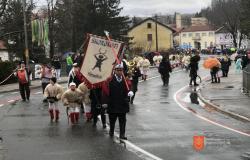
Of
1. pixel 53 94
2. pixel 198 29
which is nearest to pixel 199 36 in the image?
pixel 198 29

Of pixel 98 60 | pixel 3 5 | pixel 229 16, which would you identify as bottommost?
pixel 98 60

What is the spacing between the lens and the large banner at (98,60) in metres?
14.4

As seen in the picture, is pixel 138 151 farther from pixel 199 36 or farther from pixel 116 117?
pixel 199 36

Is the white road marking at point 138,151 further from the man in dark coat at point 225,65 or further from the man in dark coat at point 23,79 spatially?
the man in dark coat at point 225,65

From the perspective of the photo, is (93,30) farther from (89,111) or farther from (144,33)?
(89,111)

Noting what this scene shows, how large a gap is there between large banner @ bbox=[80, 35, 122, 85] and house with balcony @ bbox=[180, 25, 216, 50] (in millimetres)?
151897

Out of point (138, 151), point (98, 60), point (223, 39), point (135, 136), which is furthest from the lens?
point (223, 39)

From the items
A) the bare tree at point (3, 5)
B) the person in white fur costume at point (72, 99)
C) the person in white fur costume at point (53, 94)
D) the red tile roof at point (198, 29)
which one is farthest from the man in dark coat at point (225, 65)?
the red tile roof at point (198, 29)

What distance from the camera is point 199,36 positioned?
567ft

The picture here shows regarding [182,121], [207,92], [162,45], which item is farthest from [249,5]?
[162,45]

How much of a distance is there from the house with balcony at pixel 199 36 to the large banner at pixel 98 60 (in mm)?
151897

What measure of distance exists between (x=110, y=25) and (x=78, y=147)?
215 feet

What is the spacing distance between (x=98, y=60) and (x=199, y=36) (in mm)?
160258

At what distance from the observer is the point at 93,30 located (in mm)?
74375
